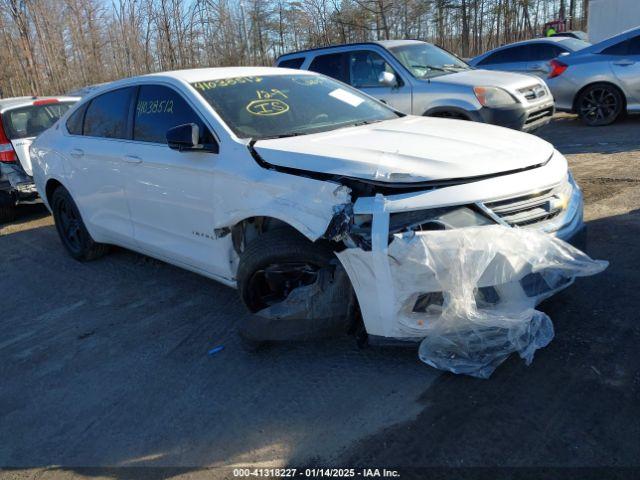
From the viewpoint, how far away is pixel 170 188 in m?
4.16

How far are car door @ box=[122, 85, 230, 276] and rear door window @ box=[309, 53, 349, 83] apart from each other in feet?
16.3

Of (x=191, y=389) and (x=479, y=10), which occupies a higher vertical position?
(x=479, y=10)

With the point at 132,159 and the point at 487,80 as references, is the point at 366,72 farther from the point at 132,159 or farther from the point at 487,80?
the point at 132,159

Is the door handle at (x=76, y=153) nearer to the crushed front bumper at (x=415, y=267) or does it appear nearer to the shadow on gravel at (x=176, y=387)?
the shadow on gravel at (x=176, y=387)

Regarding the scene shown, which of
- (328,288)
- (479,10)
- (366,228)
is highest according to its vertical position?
(479,10)

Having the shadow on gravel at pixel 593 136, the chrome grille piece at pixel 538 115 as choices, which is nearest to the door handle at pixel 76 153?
the chrome grille piece at pixel 538 115

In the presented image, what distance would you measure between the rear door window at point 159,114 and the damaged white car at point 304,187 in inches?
0.5

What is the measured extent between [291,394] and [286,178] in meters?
1.23

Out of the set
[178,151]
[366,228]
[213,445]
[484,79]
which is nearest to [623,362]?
[366,228]

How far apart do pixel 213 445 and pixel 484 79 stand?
22.8 ft

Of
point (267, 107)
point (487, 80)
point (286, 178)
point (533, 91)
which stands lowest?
point (533, 91)

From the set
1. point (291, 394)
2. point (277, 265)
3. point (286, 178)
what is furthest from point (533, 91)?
point (291, 394)

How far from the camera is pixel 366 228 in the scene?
293 centimetres

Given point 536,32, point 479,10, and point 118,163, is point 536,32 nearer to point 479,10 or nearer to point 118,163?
point 479,10
